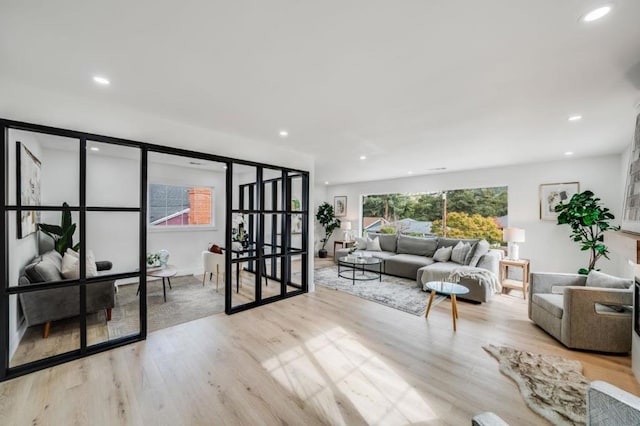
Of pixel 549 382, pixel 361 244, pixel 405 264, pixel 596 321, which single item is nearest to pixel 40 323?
pixel 549 382

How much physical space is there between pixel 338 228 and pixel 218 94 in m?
6.85

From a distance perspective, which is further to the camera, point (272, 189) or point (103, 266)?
point (272, 189)

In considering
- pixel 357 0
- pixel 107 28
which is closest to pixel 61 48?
pixel 107 28

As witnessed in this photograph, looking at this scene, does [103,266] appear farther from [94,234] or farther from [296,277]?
[296,277]

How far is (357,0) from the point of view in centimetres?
130

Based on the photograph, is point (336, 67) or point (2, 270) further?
point (2, 270)

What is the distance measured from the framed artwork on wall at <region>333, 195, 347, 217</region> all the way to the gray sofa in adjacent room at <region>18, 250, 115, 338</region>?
6.67 metres

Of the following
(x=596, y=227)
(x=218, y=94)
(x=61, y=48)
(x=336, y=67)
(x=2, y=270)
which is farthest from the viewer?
(x=596, y=227)

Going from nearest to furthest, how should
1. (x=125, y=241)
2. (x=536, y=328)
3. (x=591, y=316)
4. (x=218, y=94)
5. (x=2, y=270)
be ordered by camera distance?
(x=2, y=270), (x=218, y=94), (x=591, y=316), (x=536, y=328), (x=125, y=241)

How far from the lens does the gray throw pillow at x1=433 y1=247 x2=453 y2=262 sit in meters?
5.39

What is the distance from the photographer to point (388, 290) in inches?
186

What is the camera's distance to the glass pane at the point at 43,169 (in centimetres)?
243

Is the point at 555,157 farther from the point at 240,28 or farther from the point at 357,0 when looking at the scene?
the point at 240,28

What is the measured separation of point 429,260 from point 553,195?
8.44 ft
